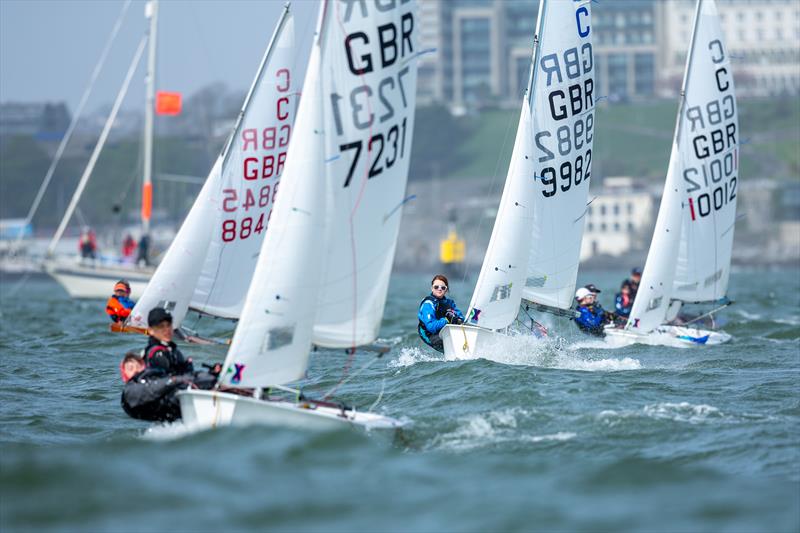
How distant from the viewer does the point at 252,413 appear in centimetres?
1092

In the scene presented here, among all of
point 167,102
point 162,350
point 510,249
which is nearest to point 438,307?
point 510,249

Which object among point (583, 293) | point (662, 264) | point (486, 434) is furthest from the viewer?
point (662, 264)

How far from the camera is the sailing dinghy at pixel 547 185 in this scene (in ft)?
57.9

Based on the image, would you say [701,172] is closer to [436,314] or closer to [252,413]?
[436,314]

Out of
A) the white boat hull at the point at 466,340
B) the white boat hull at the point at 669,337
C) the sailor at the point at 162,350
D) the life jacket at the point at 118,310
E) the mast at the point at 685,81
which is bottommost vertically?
the white boat hull at the point at 669,337

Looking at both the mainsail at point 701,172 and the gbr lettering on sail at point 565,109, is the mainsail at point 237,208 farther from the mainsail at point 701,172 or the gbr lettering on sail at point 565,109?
the mainsail at point 701,172

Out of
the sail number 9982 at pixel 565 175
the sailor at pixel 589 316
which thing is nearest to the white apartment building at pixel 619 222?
the sailor at pixel 589 316

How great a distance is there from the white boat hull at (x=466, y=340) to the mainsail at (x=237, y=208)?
2.68 metres

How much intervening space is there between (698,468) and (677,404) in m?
2.88

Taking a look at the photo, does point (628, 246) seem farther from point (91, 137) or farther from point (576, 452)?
point (576, 452)

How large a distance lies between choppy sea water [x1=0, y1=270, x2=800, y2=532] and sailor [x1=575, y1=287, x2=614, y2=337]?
10.7ft

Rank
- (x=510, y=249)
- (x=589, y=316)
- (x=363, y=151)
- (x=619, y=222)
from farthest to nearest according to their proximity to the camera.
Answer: (x=619, y=222)
(x=589, y=316)
(x=510, y=249)
(x=363, y=151)

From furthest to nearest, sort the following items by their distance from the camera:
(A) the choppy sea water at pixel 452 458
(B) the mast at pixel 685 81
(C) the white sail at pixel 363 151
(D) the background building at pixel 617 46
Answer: (D) the background building at pixel 617 46 < (B) the mast at pixel 685 81 < (C) the white sail at pixel 363 151 < (A) the choppy sea water at pixel 452 458

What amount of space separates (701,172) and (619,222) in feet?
281
